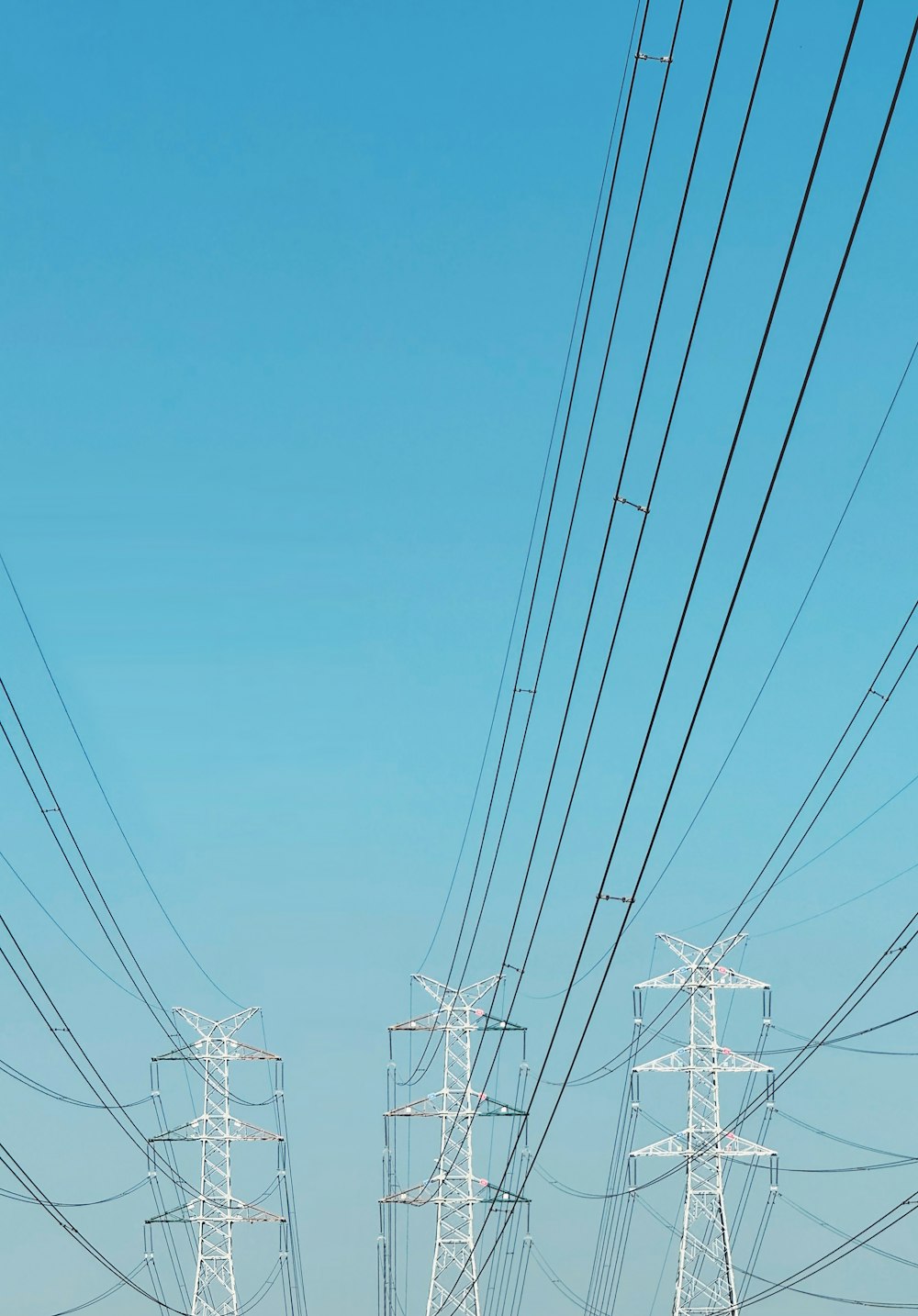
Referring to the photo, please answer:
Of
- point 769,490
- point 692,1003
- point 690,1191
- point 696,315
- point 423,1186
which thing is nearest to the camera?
point 769,490

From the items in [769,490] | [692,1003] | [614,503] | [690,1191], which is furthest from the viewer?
[692,1003]

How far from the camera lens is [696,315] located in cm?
1392

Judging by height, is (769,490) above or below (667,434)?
below

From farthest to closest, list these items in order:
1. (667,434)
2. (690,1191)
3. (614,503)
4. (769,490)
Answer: (690,1191) → (614,503) → (667,434) → (769,490)

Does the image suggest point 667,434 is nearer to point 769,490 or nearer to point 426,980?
point 769,490

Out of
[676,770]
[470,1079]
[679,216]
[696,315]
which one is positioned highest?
[470,1079]

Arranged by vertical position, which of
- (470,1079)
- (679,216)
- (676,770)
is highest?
(470,1079)

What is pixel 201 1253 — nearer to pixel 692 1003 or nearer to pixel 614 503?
pixel 692 1003

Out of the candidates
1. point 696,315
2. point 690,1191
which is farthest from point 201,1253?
point 696,315

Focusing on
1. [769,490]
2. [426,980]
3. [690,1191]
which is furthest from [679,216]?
[426,980]

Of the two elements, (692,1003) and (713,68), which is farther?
(692,1003)

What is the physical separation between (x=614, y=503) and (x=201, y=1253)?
132 feet

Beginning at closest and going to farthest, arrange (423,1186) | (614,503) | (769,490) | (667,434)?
(769,490) < (667,434) < (614,503) < (423,1186)

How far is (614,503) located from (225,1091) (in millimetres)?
40576
